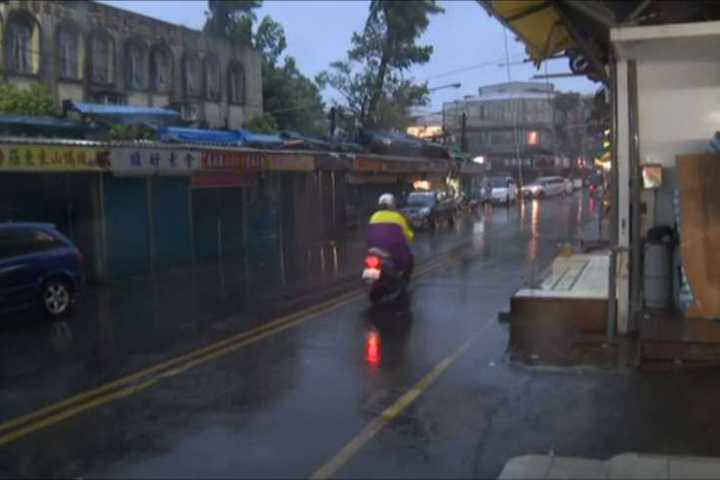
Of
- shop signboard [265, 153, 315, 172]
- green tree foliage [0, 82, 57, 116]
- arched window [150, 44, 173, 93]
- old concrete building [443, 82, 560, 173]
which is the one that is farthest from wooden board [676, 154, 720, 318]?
old concrete building [443, 82, 560, 173]

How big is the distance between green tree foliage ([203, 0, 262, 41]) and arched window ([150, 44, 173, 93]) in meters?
2.77

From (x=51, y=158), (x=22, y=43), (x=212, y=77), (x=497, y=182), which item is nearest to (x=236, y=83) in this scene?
(x=212, y=77)

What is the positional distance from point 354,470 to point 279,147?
22.2m

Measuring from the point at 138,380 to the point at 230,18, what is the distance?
31.0 metres

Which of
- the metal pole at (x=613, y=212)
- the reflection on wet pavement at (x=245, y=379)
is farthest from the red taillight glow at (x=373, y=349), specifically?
the metal pole at (x=613, y=212)

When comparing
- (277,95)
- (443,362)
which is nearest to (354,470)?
(443,362)

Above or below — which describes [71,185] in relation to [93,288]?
above

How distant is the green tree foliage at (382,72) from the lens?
32978 mm

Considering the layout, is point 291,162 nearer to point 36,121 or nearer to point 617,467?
point 36,121

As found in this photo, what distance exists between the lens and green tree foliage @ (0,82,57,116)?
2369cm

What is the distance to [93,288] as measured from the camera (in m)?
17.4

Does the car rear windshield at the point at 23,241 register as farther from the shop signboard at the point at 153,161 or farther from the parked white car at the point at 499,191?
the parked white car at the point at 499,191

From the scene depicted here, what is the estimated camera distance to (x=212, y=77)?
37188 millimetres

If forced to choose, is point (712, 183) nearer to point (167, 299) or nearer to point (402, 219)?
point (402, 219)
